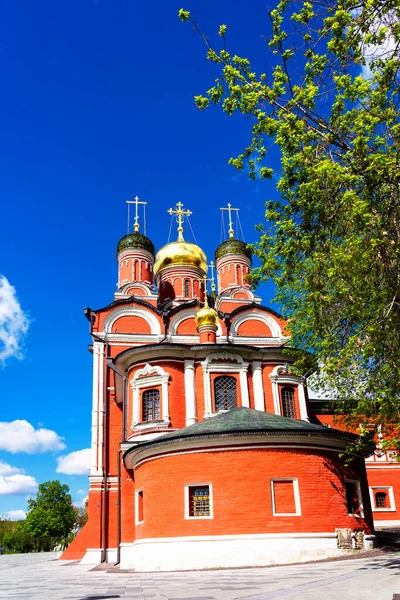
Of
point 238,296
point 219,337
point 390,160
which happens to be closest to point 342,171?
point 390,160

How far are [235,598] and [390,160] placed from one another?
6.57m

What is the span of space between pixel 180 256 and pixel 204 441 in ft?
61.7

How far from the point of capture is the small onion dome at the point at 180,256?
3055 centimetres

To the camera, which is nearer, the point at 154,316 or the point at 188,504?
the point at 188,504

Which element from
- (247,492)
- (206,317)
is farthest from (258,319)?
(247,492)

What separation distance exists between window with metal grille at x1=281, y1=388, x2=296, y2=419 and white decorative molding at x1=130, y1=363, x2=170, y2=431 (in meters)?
4.68

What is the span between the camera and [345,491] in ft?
43.2

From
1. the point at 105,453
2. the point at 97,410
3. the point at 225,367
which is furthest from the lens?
the point at 97,410

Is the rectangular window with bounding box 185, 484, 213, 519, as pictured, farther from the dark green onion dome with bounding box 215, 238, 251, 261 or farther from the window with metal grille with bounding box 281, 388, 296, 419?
the dark green onion dome with bounding box 215, 238, 251, 261

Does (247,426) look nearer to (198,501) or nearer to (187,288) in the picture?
(198,501)

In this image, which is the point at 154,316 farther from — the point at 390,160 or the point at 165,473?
the point at 390,160

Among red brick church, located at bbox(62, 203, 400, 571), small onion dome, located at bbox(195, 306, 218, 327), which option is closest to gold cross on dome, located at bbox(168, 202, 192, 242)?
red brick church, located at bbox(62, 203, 400, 571)

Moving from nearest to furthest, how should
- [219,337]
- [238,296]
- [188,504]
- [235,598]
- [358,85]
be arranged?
[235,598], [358,85], [188,504], [219,337], [238,296]

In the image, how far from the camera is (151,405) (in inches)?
744
